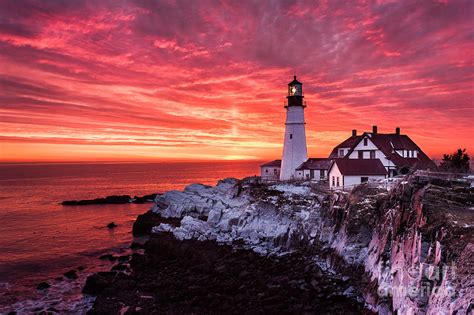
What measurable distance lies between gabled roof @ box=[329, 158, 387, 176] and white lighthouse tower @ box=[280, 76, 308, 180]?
388 inches

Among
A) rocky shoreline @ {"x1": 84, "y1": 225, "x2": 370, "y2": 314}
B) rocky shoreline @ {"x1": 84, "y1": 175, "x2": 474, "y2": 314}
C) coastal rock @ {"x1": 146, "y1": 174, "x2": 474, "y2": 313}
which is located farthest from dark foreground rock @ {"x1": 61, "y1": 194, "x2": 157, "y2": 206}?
rocky shoreline @ {"x1": 84, "y1": 225, "x2": 370, "y2": 314}

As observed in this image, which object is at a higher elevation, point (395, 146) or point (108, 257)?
point (395, 146)

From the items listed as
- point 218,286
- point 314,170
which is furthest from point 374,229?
point 314,170

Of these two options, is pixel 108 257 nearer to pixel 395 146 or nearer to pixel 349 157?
pixel 349 157

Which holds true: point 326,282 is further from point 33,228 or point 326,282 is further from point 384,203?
point 33,228

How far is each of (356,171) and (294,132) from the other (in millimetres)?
12697

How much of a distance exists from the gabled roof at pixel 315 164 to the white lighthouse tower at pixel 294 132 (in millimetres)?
767

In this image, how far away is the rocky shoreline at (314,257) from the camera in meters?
17.9

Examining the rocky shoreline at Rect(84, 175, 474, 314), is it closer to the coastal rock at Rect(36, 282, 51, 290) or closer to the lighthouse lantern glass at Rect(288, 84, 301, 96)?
the coastal rock at Rect(36, 282, 51, 290)

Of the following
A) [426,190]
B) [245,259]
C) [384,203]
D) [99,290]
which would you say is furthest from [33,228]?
[426,190]

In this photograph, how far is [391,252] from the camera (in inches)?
869

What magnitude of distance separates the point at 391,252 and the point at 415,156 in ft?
89.1

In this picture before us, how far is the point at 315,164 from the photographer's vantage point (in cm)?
4866

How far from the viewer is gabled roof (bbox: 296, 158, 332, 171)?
1888 inches
